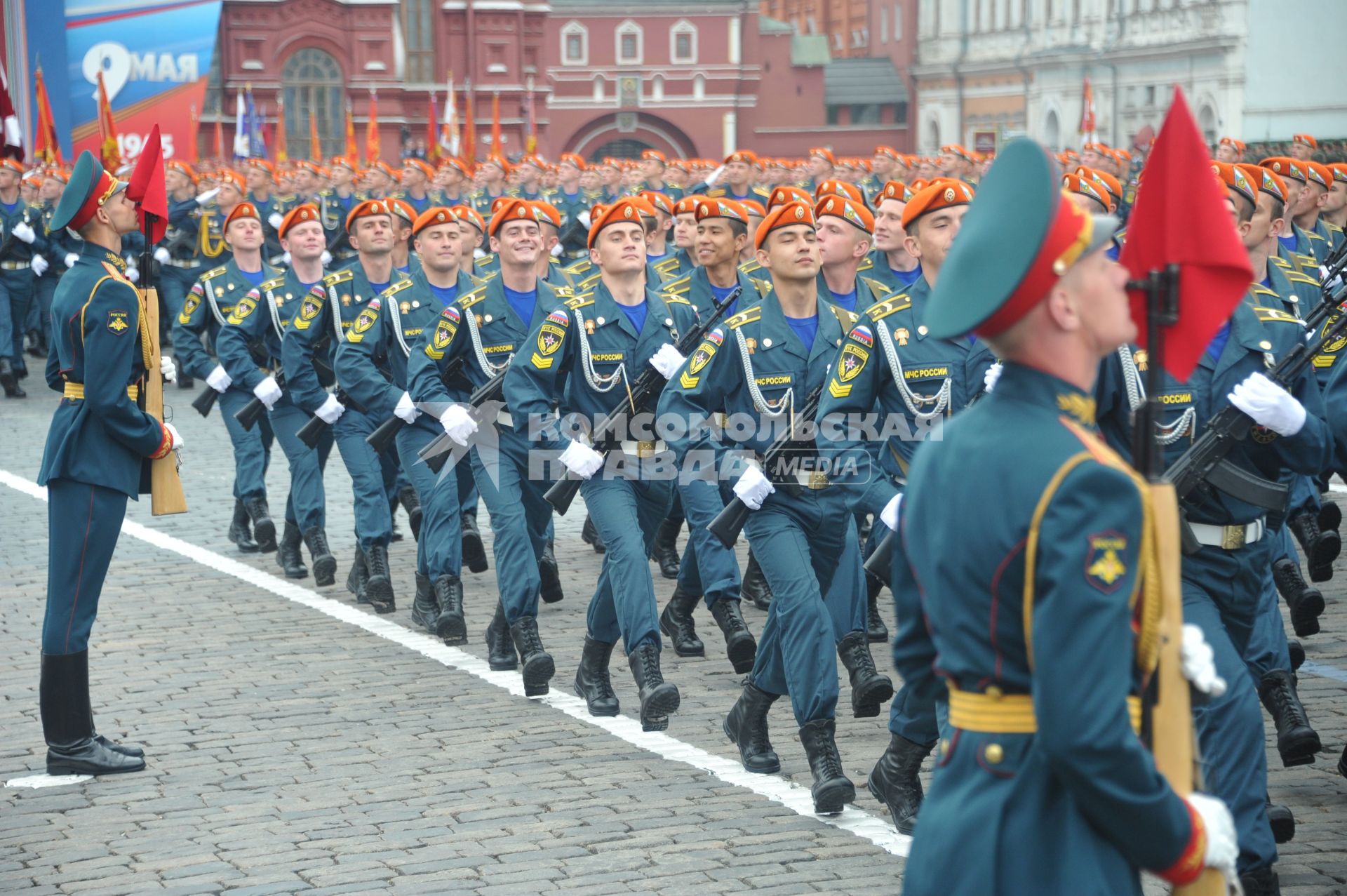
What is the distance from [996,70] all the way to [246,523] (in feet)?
192

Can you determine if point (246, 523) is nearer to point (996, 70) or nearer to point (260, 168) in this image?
point (260, 168)

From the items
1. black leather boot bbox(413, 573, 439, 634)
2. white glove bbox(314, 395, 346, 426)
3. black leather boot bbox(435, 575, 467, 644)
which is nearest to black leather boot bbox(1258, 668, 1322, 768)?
black leather boot bbox(435, 575, 467, 644)

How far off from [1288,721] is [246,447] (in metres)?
7.47

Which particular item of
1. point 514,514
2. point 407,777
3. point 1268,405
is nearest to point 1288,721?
point 1268,405

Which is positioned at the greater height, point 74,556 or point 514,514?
point 74,556

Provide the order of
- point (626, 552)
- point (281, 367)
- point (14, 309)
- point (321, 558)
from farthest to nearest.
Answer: point (14, 309), point (281, 367), point (321, 558), point (626, 552)

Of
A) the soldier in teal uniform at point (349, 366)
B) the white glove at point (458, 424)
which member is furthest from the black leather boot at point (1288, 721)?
the soldier in teal uniform at point (349, 366)

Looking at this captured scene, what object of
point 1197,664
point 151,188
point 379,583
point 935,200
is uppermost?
point 151,188

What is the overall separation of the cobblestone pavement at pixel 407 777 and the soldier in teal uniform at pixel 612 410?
302 millimetres

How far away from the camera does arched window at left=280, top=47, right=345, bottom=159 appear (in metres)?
58.6

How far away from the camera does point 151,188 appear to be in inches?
301

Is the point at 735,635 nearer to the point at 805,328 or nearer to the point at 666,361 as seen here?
the point at 666,361

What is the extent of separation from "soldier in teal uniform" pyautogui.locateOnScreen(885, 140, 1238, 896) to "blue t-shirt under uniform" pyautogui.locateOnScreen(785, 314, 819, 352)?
4178mm

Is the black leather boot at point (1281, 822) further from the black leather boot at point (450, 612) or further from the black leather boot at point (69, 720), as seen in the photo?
the black leather boot at point (450, 612)
